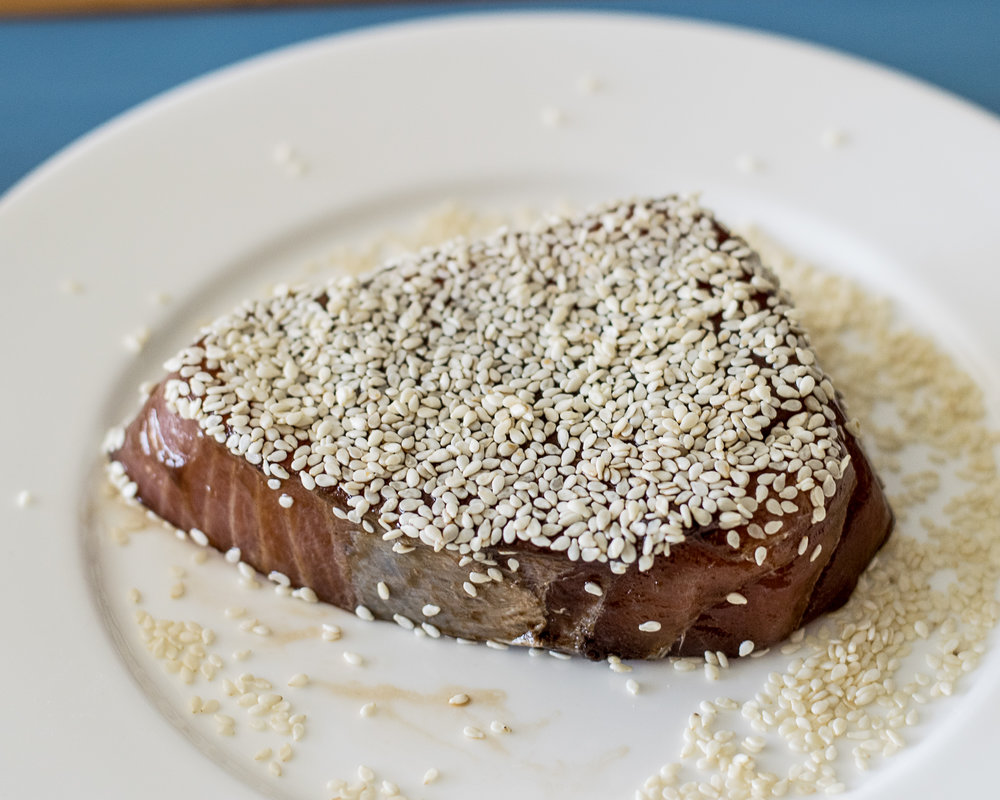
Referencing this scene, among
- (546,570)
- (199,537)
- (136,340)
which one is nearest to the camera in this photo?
(546,570)

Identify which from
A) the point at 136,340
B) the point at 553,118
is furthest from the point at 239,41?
the point at 136,340

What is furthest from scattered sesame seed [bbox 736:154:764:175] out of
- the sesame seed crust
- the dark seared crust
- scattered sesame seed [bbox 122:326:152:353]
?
scattered sesame seed [bbox 122:326:152:353]

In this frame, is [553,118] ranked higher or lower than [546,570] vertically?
higher

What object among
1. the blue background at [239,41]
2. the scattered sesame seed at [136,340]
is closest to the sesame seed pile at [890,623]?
the blue background at [239,41]

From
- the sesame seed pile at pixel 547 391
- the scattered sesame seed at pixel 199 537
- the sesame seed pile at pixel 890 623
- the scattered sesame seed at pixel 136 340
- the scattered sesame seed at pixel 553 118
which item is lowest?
the sesame seed pile at pixel 890 623

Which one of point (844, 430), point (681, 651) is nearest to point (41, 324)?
point (681, 651)

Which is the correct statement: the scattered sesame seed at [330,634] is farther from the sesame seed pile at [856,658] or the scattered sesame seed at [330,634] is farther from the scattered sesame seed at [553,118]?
the scattered sesame seed at [553,118]

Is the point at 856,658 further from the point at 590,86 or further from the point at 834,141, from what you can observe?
the point at 590,86

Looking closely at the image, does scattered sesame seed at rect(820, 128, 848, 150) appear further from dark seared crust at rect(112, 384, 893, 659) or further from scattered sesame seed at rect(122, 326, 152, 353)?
scattered sesame seed at rect(122, 326, 152, 353)
